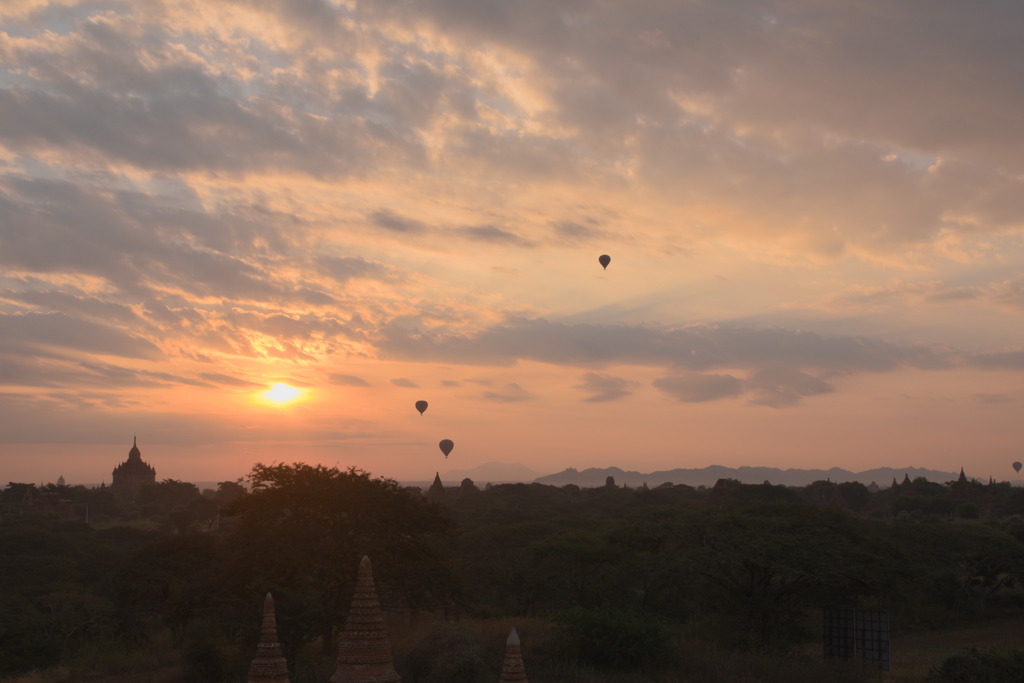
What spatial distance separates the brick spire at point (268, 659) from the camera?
15.6 meters

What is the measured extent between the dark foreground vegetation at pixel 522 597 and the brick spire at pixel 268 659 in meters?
14.6

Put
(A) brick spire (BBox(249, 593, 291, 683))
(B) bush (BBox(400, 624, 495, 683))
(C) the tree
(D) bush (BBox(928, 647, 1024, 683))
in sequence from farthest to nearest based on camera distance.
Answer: (C) the tree
(D) bush (BBox(928, 647, 1024, 683))
(B) bush (BBox(400, 624, 495, 683))
(A) brick spire (BBox(249, 593, 291, 683))

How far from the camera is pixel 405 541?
3741cm

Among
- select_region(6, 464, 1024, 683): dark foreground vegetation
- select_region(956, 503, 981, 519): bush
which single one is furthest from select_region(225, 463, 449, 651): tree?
select_region(956, 503, 981, 519): bush

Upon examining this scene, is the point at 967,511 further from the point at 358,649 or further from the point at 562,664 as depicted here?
the point at 358,649

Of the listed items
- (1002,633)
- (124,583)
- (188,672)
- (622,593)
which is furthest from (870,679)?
(124,583)

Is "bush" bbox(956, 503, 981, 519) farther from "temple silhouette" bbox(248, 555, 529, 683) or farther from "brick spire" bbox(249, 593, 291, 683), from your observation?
"brick spire" bbox(249, 593, 291, 683)

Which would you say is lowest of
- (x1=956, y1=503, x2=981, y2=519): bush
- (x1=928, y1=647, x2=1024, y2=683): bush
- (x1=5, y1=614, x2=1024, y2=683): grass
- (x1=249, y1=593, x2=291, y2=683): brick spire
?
(x1=5, y1=614, x2=1024, y2=683): grass

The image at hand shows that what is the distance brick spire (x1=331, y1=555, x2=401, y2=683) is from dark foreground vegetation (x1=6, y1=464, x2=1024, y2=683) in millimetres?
15019

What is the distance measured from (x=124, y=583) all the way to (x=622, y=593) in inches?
1010

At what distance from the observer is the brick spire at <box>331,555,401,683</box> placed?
1497cm

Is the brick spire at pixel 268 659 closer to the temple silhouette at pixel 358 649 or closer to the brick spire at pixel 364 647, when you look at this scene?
the temple silhouette at pixel 358 649

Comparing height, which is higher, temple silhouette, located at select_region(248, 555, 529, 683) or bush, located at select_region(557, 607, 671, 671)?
temple silhouette, located at select_region(248, 555, 529, 683)

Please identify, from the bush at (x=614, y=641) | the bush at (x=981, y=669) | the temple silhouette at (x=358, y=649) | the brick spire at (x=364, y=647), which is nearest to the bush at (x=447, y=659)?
the bush at (x=614, y=641)
